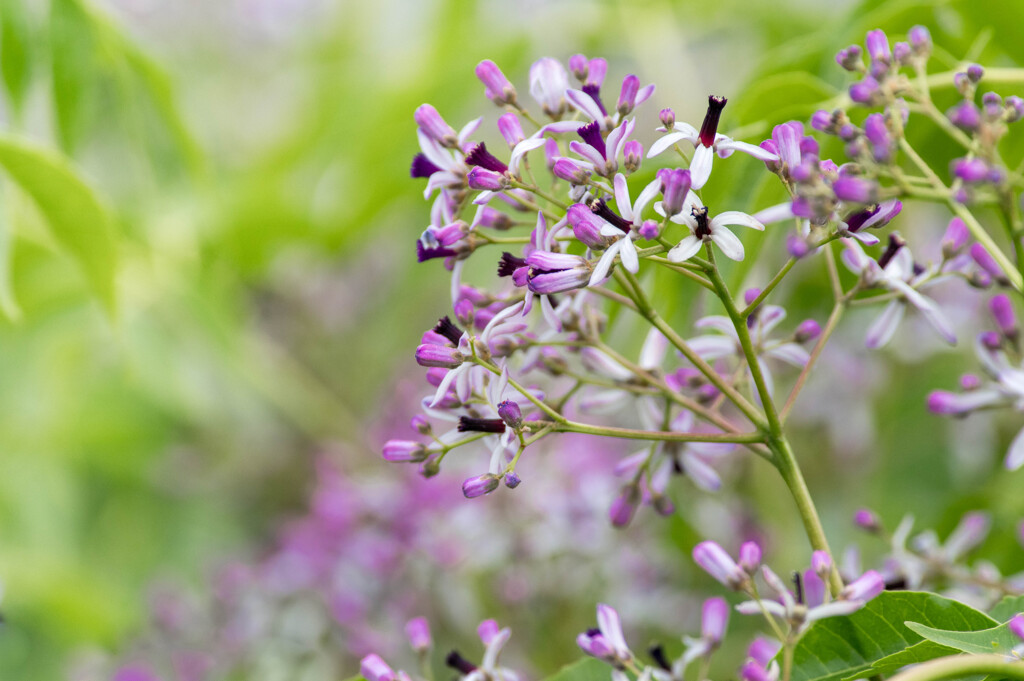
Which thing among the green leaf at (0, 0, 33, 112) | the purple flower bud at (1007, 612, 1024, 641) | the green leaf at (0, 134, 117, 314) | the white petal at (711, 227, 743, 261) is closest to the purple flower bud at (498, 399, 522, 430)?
the white petal at (711, 227, 743, 261)

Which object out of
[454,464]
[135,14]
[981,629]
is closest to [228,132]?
[135,14]

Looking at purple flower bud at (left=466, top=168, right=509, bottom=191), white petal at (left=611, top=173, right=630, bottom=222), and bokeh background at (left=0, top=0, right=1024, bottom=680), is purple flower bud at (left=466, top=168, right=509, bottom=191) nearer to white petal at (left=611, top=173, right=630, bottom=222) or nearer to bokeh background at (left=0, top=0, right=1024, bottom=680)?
white petal at (left=611, top=173, right=630, bottom=222)

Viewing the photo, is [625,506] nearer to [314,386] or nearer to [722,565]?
[722,565]

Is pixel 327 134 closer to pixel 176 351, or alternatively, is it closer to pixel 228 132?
pixel 176 351

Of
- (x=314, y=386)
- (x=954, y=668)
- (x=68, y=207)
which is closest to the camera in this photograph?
(x=954, y=668)

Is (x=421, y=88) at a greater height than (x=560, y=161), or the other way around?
(x=560, y=161)

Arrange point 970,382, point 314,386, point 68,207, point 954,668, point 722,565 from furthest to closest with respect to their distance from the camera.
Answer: point 314,386 → point 68,207 → point 970,382 → point 722,565 → point 954,668

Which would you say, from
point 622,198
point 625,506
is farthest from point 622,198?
point 625,506

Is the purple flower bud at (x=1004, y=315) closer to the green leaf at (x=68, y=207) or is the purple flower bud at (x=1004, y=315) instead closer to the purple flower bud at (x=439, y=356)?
the purple flower bud at (x=439, y=356)
